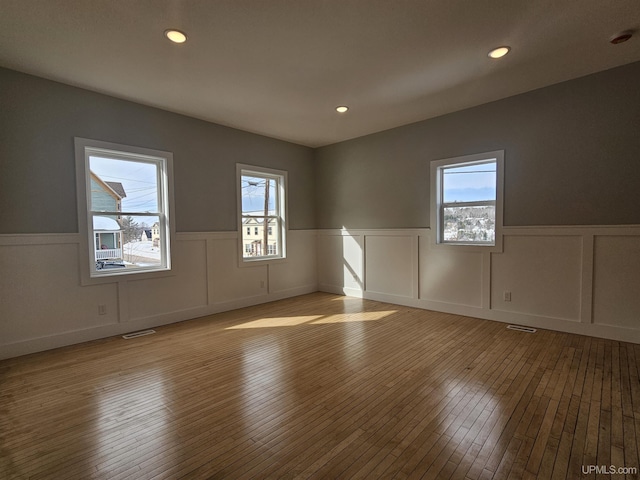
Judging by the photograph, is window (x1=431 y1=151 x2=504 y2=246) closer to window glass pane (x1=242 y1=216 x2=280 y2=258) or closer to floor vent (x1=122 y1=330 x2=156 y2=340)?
window glass pane (x1=242 y1=216 x2=280 y2=258)

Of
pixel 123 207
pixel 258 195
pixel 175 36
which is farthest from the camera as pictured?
pixel 258 195

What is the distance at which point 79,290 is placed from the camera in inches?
138

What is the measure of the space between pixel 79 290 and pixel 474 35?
469cm

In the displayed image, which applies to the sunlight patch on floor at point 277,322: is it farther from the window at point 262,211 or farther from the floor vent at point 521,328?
the floor vent at point 521,328

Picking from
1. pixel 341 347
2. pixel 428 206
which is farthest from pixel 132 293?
pixel 428 206

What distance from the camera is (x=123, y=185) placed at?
12.8 feet

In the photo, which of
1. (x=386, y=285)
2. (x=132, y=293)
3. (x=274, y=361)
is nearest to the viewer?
(x=274, y=361)

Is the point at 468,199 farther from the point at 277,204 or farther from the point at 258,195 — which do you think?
the point at 258,195

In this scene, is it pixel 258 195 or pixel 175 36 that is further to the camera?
pixel 258 195

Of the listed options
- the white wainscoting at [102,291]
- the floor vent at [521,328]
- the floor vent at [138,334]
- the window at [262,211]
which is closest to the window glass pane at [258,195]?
the window at [262,211]

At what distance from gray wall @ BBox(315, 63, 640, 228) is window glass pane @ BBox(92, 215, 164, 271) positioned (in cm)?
351

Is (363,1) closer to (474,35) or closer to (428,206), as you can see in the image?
(474,35)

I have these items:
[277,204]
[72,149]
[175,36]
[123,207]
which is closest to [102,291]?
[123,207]

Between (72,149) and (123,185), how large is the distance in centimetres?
62
